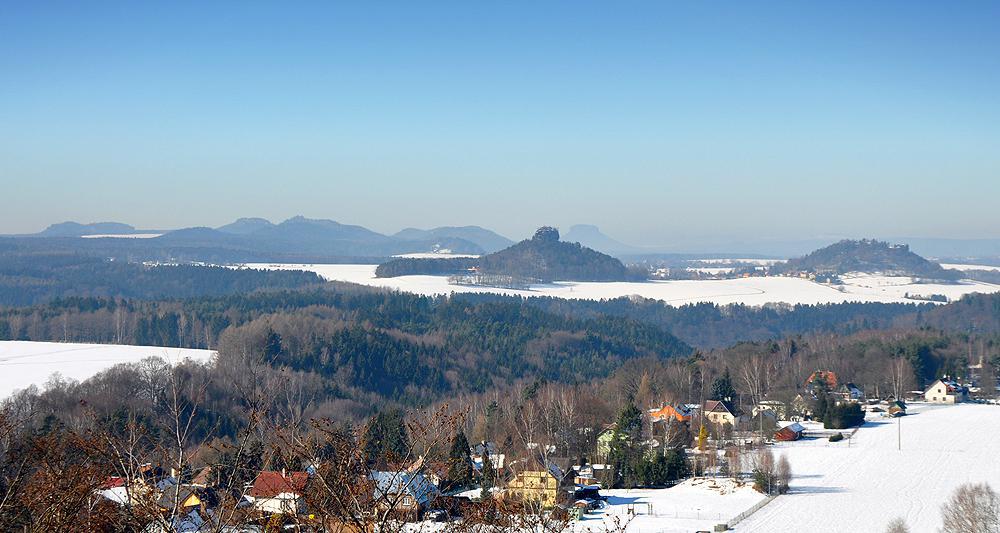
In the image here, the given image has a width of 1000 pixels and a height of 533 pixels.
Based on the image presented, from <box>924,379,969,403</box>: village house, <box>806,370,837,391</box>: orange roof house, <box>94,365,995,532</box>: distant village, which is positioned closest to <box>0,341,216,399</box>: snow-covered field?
<box>94,365,995,532</box>: distant village

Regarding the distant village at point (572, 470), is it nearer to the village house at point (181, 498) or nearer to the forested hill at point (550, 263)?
the village house at point (181, 498)

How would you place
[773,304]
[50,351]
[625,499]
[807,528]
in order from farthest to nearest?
[773,304]
[50,351]
[625,499]
[807,528]

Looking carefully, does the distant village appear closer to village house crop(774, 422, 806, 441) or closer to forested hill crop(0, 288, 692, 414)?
village house crop(774, 422, 806, 441)

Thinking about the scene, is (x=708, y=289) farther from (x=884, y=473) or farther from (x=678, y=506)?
(x=678, y=506)

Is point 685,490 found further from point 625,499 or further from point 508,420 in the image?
point 508,420

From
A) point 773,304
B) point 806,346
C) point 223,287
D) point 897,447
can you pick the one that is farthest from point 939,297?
point 897,447

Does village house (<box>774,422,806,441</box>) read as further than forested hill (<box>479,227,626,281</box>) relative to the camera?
No

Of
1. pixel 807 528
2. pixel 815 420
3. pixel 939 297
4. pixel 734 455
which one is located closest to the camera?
pixel 807 528

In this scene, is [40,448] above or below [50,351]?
above
